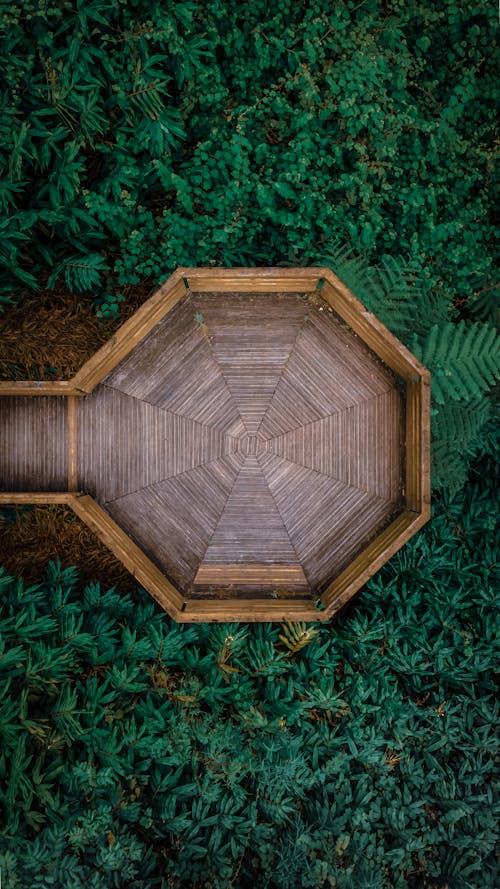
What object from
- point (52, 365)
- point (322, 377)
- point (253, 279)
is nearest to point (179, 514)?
point (322, 377)

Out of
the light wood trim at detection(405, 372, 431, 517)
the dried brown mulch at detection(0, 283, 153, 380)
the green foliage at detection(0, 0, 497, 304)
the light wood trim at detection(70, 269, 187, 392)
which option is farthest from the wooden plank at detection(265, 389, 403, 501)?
the dried brown mulch at detection(0, 283, 153, 380)

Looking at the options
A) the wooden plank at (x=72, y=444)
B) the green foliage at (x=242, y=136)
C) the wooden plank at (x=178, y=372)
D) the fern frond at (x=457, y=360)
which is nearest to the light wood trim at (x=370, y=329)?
the fern frond at (x=457, y=360)

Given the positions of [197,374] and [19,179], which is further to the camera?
[197,374]

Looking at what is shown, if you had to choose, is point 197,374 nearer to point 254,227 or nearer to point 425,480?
point 254,227

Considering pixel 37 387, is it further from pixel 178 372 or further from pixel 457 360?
pixel 457 360

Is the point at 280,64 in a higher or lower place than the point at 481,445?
higher

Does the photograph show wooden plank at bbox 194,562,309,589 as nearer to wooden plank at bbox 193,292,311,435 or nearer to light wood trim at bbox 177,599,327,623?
light wood trim at bbox 177,599,327,623

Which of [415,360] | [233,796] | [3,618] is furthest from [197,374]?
[233,796]
